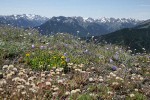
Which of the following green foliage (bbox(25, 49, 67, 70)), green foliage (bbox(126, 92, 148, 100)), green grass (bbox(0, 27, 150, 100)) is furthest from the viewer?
green foliage (bbox(25, 49, 67, 70))

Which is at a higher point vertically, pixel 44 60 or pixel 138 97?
pixel 44 60

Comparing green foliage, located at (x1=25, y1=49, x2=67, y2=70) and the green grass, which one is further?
green foliage, located at (x1=25, y1=49, x2=67, y2=70)

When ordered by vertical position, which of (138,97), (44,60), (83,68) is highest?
(44,60)

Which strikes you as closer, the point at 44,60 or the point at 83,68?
the point at 83,68

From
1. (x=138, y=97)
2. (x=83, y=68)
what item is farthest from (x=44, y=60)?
(x=138, y=97)

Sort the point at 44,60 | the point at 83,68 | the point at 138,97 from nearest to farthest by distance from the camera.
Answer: the point at 138,97, the point at 83,68, the point at 44,60

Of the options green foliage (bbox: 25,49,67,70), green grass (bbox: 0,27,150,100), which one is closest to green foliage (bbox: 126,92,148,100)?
green grass (bbox: 0,27,150,100)

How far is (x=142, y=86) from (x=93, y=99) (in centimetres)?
222

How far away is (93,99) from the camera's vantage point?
7094mm

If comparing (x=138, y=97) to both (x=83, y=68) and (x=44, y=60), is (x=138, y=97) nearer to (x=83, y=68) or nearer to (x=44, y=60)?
(x=83, y=68)

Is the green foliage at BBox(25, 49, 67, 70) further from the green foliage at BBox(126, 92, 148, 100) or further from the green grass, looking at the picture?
the green foliage at BBox(126, 92, 148, 100)

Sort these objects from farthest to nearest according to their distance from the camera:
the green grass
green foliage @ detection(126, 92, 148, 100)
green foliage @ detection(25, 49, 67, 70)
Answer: green foliage @ detection(25, 49, 67, 70)
the green grass
green foliage @ detection(126, 92, 148, 100)

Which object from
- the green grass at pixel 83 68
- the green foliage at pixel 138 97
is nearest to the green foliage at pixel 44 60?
the green grass at pixel 83 68

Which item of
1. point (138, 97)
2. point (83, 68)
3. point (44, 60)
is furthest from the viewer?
point (44, 60)
